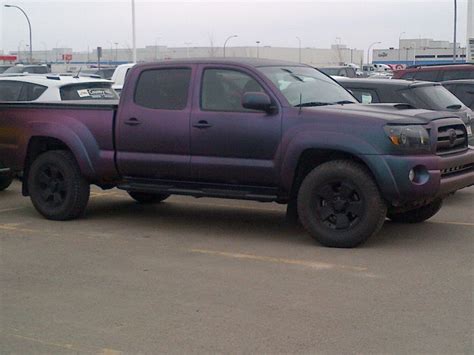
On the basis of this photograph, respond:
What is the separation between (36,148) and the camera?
348 inches

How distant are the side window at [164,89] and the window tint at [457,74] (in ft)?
31.0

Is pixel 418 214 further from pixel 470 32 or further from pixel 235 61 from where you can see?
pixel 470 32

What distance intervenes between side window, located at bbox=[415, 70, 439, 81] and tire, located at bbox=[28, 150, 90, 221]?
377 inches

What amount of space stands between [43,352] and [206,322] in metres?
1.14

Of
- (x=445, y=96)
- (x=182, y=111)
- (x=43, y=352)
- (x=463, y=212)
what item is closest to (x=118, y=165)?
(x=182, y=111)

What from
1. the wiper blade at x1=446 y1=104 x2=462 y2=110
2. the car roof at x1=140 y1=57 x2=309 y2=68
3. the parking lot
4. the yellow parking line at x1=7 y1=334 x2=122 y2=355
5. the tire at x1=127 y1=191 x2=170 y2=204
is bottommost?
the yellow parking line at x1=7 y1=334 x2=122 y2=355

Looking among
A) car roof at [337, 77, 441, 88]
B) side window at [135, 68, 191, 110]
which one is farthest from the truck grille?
side window at [135, 68, 191, 110]

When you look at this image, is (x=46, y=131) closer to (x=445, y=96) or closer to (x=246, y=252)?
(x=246, y=252)

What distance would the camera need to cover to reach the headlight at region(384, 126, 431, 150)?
22.0 feet

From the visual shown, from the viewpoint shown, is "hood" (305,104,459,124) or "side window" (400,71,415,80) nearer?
"hood" (305,104,459,124)

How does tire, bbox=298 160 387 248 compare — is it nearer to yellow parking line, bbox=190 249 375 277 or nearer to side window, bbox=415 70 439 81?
yellow parking line, bbox=190 249 375 277

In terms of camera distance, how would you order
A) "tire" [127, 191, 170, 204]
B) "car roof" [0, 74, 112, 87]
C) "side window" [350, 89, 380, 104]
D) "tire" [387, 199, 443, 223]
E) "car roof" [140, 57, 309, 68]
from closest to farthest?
"car roof" [140, 57, 309, 68]
"tire" [387, 199, 443, 223]
"tire" [127, 191, 170, 204]
"side window" [350, 89, 380, 104]
"car roof" [0, 74, 112, 87]

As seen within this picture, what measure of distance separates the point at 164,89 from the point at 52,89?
3924mm

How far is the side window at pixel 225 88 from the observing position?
7.49 meters
